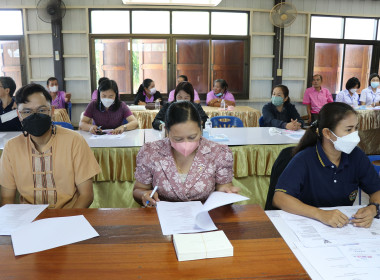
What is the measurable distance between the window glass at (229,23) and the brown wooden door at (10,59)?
4.47 meters

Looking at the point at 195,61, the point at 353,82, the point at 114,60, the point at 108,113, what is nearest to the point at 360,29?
the point at 353,82

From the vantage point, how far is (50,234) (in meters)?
1.17

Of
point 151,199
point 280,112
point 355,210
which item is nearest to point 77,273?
point 151,199

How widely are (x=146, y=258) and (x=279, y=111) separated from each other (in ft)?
10.8

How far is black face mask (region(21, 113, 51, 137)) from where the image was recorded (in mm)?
1656

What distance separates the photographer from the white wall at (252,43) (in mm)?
7117

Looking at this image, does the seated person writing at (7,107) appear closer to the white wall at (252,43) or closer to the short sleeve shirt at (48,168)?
the short sleeve shirt at (48,168)

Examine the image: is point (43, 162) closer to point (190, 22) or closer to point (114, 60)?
point (114, 60)

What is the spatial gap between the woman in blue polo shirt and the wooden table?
47cm

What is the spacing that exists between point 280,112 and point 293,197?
2.59 metres

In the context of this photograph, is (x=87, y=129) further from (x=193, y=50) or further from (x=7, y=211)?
(x=193, y=50)

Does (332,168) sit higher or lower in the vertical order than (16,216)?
higher

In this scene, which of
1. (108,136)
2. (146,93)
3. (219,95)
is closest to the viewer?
(108,136)

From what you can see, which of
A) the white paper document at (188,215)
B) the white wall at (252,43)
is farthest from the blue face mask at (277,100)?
the white wall at (252,43)
